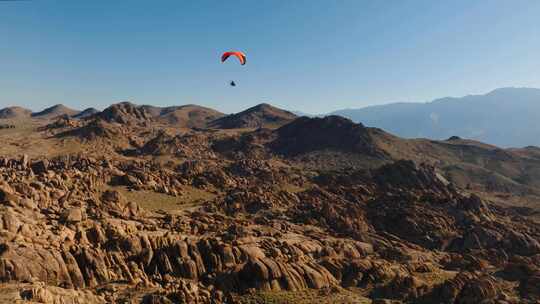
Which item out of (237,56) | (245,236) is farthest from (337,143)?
(245,236)

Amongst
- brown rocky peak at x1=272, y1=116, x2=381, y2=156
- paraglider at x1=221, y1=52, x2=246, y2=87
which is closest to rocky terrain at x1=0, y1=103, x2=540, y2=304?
paraglider at x1=221, y1=52, x2=246, y2=87

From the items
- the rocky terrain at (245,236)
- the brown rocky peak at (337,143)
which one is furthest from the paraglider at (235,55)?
the brown rocky peak at (337,143)

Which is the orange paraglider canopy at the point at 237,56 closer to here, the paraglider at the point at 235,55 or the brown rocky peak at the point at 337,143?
the paraglider at the point at 235,55

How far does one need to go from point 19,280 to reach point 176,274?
578 inches

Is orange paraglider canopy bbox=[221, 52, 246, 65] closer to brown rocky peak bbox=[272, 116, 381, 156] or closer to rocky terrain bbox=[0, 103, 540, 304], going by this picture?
rocky terrain bbox=[0, 103, 540, 304]

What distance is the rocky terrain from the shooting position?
A: 3522 centimetres

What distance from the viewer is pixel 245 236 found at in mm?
53344

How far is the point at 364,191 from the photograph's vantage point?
98.1 meters

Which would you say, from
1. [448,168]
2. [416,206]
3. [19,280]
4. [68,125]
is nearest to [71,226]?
[19,280]

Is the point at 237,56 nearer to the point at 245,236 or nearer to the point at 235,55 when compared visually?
the point at 235,55

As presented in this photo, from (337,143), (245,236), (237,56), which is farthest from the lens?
(337,143)

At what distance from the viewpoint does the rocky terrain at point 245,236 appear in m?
35.2

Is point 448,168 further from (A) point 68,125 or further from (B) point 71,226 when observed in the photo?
(A) point 68,125

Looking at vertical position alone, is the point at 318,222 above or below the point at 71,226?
below
